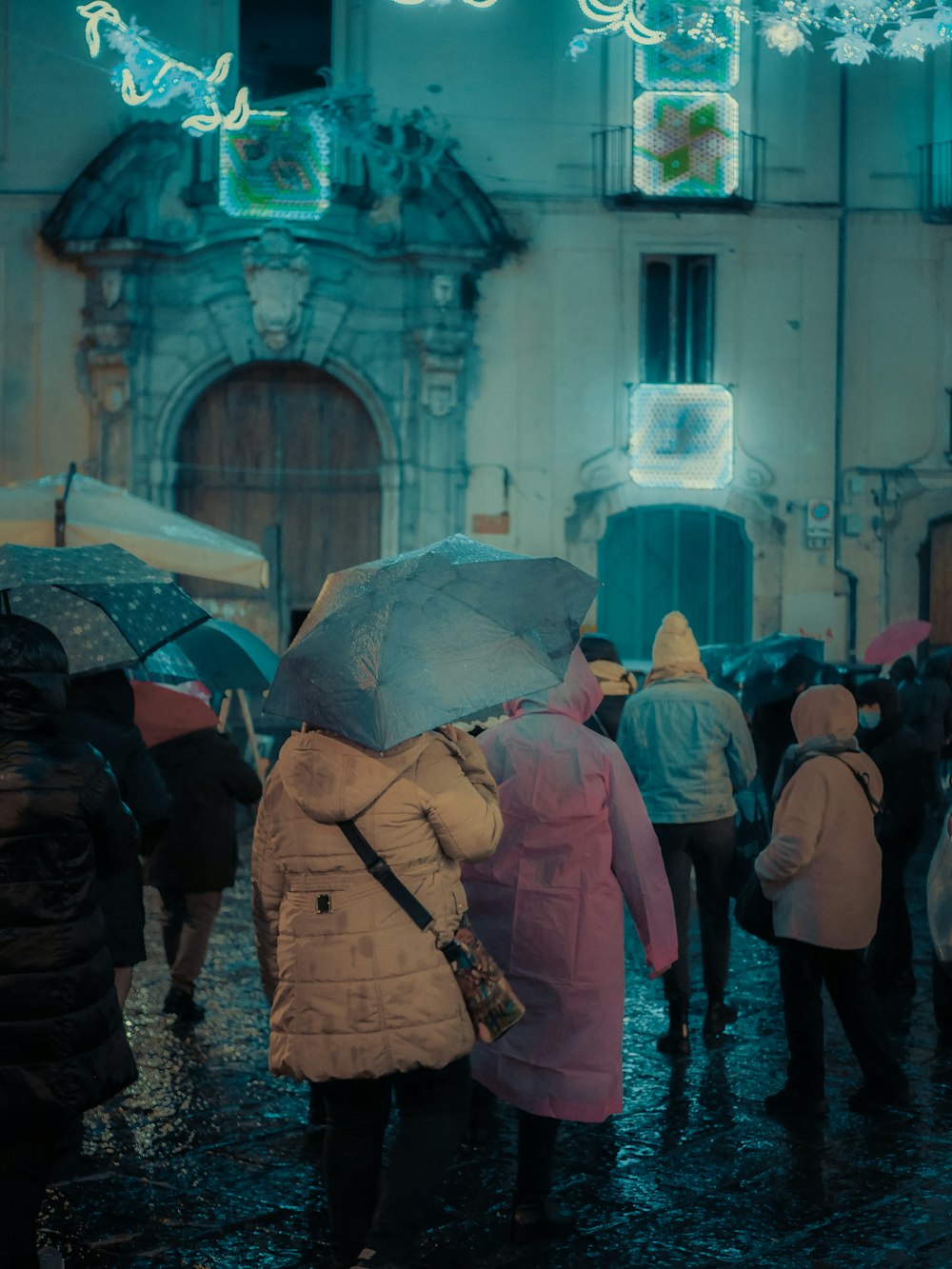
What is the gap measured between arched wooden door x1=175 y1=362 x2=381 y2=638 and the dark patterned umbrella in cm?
1270

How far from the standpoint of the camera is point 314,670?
4285 mm

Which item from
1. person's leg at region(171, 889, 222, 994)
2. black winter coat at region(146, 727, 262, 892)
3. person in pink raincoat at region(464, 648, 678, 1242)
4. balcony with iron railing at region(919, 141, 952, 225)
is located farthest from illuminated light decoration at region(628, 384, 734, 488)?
person in pink raincoat at region(464, 648, 678, 1242)

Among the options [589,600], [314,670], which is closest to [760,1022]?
[589,600]

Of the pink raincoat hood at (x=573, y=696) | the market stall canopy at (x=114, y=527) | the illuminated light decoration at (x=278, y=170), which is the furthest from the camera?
the illuminated light decoration at (x=278, y=170)

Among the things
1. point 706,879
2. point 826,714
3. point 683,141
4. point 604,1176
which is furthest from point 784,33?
point 683,141

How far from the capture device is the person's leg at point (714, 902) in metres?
7.33

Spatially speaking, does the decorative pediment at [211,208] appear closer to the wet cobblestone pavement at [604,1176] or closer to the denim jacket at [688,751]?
the denim jacket at [688,751]

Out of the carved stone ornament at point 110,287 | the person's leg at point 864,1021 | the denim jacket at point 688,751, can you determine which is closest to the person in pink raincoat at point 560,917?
the person's leg at point 864,1021

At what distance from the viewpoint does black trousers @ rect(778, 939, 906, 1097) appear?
241 inches

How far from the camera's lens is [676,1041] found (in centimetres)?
698

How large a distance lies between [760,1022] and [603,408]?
40.3ft

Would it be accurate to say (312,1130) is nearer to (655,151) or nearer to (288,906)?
(288,906)

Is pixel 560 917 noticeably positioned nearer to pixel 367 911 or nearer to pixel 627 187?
pixel 367 911

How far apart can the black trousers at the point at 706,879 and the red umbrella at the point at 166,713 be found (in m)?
2.09
